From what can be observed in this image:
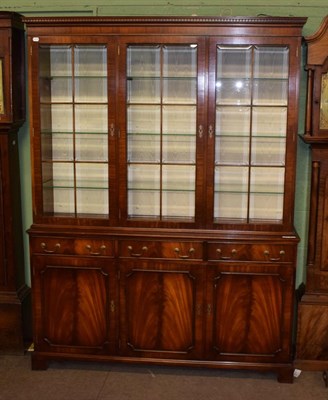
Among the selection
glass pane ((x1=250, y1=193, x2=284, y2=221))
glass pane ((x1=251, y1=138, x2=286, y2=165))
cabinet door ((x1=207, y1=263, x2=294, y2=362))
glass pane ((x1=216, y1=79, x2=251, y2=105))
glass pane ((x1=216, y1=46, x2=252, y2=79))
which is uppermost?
glass pane ((x1=216, y1=46, x2=252, y2=79))

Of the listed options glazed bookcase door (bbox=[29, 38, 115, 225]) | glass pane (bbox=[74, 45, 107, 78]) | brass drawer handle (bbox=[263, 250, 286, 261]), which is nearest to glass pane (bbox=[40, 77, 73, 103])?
glazed bookcase door (bbox=[29, 38, 115, 225])

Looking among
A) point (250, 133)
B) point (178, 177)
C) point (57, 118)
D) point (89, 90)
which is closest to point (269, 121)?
point (250, 133)

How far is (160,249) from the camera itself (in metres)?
3.73

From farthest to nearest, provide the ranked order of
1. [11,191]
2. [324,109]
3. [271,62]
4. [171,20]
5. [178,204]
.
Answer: [11,191] → [178,204] → [324,109] → [271,62] → [171,20]

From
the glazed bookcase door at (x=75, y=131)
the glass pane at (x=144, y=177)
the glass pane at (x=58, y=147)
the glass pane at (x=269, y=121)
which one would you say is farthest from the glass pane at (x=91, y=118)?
the glass pane at (x=269, y=121)

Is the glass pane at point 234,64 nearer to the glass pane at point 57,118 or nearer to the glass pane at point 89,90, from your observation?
the glass pane at point 89,90

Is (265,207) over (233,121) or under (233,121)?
under

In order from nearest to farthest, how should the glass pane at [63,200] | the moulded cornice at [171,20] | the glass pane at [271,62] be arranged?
the moulded cornice at [171,20], the glass pane at [271,62], the glass pane at [63,200]

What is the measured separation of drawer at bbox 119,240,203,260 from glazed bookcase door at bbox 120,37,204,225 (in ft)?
0.45

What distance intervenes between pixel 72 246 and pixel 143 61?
4.14 ft

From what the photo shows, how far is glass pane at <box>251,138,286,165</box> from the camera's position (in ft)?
12.1

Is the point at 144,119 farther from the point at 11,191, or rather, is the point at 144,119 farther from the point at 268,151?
the point at 11,191

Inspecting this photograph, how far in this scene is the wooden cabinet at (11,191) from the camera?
12.5ft

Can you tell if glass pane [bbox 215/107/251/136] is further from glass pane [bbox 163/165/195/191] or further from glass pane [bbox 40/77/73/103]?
glass pane [bbox 40/77/73/103]
